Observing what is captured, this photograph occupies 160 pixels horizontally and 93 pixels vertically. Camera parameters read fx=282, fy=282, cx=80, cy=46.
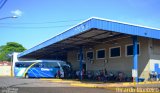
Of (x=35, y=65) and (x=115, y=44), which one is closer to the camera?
(x=115, y=44)

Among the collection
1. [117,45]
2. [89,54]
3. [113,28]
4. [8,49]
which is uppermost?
[8,49]

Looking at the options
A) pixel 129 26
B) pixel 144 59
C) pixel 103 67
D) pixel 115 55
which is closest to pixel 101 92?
pixel 129 26

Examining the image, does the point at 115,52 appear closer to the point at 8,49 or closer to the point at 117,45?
the point at 117,45

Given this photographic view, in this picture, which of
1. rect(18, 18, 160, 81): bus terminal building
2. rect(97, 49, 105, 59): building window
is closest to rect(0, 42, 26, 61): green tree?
rect(18, 18, 160, 81): bus terminal building

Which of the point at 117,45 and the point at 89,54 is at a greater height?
the point at 117,45

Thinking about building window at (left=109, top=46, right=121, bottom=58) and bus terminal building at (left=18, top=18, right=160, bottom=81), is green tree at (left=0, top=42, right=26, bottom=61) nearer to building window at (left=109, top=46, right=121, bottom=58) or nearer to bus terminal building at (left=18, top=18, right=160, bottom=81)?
bus terminal building at (left=18, top=18, right=160, bottom=81)

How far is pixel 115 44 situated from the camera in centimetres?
3250

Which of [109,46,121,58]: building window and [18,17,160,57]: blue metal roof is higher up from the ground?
[18,17,160,57]: blue metal roof

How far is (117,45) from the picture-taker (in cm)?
3206

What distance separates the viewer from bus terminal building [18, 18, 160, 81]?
23719mm

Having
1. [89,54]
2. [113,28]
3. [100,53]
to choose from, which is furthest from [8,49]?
[113,28]

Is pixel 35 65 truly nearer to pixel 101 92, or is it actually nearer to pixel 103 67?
pixel 103 67

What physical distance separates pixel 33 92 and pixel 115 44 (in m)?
17.3

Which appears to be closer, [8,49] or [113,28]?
[113,28]
